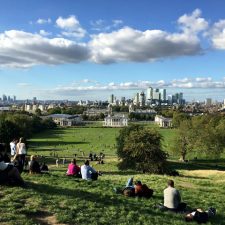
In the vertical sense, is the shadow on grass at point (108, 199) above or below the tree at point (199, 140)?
above

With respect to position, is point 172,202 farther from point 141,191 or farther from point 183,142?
point 183,142

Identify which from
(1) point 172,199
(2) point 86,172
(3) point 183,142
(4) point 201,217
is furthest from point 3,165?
(3) point 183,142

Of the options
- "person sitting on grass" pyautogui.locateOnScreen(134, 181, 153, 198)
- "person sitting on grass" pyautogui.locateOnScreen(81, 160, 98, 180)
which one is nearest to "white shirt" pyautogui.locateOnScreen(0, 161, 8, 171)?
"person sitting on grass" pyautogui.locateOnScreen(134, 181, 153, 198)

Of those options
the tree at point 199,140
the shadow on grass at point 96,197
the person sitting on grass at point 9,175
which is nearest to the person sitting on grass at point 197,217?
the shadow on grass at point 96,197

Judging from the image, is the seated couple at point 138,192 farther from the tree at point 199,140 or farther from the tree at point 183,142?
the tree at point 183,142

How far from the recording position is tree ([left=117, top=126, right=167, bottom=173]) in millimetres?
47938

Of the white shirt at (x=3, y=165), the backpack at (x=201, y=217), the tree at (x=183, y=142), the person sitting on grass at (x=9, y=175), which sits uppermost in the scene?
the white shirt at (x=3, y=165)

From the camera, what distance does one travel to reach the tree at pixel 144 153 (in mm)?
47938

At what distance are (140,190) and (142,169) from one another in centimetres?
3318

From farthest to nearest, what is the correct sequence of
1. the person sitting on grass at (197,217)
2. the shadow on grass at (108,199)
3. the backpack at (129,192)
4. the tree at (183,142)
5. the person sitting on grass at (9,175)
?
1. the tree at (183,142)
2. the backpack at (129,192)
3. the person sitting on grass at (9,175)
4. the shadow on grass at (108,199)
5. the person sitting on grass at (197,217)

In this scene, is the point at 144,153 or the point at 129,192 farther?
the point at 144,153

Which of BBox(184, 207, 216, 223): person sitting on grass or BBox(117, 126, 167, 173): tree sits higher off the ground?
BBox(184, 207, 216, 223): person sitting on grass

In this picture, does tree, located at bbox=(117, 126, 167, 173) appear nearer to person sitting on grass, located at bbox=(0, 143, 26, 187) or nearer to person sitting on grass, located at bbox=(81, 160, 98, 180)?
person sitting on grass, located at bbox=(81, 160, 98, 180)

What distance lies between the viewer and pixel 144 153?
163 ft
